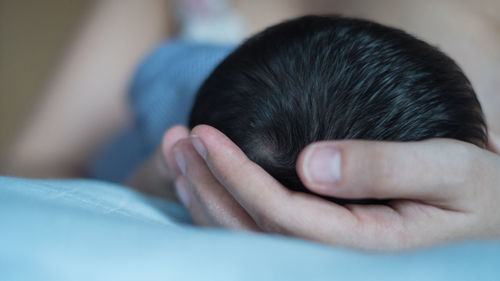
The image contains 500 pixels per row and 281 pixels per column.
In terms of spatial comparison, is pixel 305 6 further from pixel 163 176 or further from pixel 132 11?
pixel 163 176

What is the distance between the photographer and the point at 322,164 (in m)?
0.33

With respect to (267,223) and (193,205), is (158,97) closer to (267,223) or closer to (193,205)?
(193,205)

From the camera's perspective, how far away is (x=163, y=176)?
722 millimetres

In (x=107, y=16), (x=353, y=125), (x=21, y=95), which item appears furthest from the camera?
(x=21, y=95)

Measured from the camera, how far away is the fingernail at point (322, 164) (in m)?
0.33

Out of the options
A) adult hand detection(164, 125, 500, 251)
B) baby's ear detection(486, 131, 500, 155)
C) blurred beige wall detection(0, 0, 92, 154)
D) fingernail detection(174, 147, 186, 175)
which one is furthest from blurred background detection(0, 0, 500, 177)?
blurred beige wall detection(0, 0, 92, 154)

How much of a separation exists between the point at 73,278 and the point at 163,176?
1.46ft

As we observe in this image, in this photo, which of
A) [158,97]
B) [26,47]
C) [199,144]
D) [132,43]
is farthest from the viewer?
[26,47]

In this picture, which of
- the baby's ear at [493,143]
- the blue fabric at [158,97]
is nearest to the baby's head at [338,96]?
the baby's ear at [493,143]

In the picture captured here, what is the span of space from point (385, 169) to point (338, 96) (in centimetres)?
11

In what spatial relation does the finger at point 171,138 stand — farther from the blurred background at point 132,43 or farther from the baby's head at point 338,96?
the blurred background at point 132,43

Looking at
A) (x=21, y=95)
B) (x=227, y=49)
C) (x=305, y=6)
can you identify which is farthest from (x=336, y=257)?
(x=21, y=95)

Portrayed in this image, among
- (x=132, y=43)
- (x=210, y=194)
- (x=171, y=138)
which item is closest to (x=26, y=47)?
(x=132, y=43)

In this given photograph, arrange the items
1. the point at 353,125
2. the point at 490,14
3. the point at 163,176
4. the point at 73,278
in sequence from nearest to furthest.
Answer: the point at 73,278 → the point at 353,125 → the point at 163,176 → the point at 490,14
